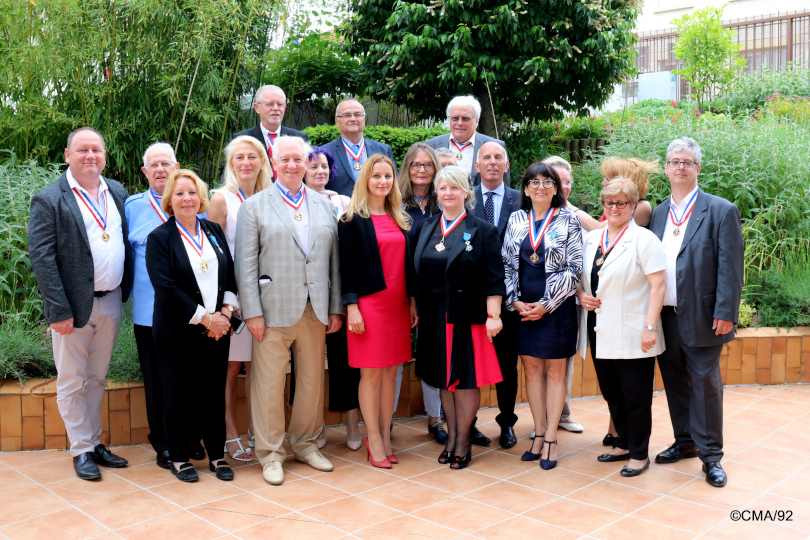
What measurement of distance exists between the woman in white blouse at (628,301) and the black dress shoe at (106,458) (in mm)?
2603

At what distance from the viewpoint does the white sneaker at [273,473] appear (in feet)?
11.4

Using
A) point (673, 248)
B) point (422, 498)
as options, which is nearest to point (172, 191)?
point (422, 498)

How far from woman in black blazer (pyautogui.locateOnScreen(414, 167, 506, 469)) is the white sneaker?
2.99ft

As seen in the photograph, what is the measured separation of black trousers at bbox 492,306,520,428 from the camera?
3834 millimetres

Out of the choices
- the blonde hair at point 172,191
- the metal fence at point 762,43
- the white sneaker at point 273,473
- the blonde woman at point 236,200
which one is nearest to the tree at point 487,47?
the blonde woman at point 236,200

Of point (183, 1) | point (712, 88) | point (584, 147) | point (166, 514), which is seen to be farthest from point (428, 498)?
point (712, 88)

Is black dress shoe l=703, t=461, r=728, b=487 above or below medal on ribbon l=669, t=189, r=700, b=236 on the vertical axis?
below

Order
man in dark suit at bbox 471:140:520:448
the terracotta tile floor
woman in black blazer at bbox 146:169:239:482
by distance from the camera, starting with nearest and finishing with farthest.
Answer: the terracotta tile floor
woman in black blazer at bbox 146:169:239:482
man in dark suit at bbox 471:140:520:448

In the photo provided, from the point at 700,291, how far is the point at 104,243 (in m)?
3.06

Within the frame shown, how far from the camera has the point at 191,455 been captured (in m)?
3.72

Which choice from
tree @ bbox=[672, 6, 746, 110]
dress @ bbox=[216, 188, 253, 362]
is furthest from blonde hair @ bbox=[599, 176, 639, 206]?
tree @ bbox=[672, 6, 746, 110]

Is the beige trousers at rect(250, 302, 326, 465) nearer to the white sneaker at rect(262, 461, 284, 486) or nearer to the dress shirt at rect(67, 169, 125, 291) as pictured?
the white sneaker at rect(262, 461, 284, 486)

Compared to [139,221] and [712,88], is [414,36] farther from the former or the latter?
[712,88]

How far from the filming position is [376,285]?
360cm
